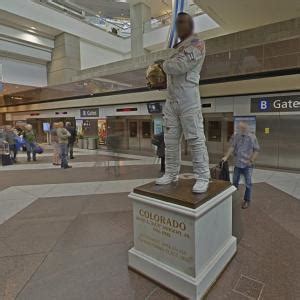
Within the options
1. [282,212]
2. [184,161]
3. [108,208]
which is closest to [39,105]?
[184,161]

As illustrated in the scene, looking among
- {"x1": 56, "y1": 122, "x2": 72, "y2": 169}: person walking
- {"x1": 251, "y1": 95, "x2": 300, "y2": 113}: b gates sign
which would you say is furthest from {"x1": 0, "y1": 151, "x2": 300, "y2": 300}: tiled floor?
{"x1": 251, "y1": 95, "x2": 300, "y2": 113}: b gates sign

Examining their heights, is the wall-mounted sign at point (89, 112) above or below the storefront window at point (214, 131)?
above

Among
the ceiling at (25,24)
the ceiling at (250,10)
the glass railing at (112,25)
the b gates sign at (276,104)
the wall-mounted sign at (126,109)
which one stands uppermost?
the glass railing at (112,25)

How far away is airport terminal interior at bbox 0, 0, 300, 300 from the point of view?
7.98 feet

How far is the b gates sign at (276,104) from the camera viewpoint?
7547 mm

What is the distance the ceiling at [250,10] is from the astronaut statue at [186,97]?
652 centimetres

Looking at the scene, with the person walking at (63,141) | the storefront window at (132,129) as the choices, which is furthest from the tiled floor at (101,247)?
the storefront window at (132,129)

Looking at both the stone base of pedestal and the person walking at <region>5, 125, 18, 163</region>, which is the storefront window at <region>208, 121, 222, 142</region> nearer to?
the stone base of pedestal

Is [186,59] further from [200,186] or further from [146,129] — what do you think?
[146,129]

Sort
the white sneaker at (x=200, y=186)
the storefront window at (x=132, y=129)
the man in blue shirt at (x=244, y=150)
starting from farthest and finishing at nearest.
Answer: the storefront window at (x=132, y=129), the man in blue shirt at (x=244, y=150), the white sneaker at (x=200, y=186)

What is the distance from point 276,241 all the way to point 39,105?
667 inches

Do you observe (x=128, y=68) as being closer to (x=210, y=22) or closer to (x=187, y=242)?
(x=210, y=22)

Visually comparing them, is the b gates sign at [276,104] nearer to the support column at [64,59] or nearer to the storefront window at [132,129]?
the storefront window at [132,129]

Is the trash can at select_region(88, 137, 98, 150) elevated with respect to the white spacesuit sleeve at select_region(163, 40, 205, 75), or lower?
lower
